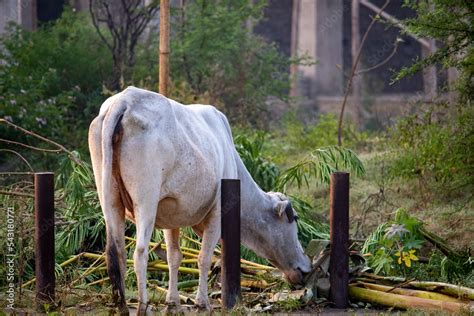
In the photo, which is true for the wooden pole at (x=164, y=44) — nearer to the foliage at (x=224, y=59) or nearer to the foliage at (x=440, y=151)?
the foliage at (x=440, y=151)

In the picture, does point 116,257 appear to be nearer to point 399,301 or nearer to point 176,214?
point 176,214

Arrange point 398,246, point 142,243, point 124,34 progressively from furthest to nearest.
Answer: point 124,34 → point 398,246 → point 142,243

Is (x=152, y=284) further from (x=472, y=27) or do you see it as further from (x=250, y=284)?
(x=472, y=27)

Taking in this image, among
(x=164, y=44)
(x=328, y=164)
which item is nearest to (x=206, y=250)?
(x=328, y=164)

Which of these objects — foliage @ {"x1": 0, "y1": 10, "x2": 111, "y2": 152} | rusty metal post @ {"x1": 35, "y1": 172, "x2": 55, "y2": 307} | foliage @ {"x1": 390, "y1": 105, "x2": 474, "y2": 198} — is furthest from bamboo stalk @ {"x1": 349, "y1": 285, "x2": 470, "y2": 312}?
foliage @ {"x1": 0, "y1": 10, "x2": 111, "y2": 152}

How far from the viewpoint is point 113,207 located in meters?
6.39

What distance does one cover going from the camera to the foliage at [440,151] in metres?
9.57

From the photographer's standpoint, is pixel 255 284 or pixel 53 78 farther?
pixel 53 78

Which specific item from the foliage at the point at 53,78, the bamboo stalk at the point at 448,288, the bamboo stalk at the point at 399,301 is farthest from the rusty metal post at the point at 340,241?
the foliage at the point at 53,78

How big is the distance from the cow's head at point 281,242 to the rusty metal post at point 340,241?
43cm

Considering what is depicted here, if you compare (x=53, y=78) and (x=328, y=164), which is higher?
(x=53, y=78)

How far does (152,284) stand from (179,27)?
342 inches

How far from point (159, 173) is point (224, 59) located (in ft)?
32.7

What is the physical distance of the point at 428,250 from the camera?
9453 millimetres
